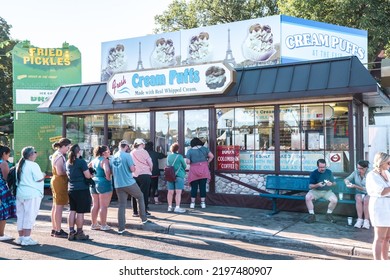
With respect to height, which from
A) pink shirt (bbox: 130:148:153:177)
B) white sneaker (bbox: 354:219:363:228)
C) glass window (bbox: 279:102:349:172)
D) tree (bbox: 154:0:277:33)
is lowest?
white sneaker (bbox: 354:219:363:228)

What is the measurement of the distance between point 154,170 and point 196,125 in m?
1.63

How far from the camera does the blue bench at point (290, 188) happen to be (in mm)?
8375

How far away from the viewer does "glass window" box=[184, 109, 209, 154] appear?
10391mm

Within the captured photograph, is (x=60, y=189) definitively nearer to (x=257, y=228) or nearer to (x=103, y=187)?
(x=103, y=187)

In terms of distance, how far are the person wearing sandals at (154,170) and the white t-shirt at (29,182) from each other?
3.48m

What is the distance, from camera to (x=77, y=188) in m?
7.05

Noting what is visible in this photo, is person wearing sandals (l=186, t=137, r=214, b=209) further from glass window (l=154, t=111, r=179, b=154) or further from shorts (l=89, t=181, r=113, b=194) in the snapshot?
shorts (l=89, t=181, r=113, b=194)

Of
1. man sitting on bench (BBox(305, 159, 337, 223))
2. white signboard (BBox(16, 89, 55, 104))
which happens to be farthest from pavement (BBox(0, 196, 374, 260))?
white signboard (BBox(16, 89, 55, 104))

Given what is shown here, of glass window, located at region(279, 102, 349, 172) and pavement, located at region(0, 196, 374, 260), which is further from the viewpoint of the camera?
glass window, located at region(279, 102, 349, 172)

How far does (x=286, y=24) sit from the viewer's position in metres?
13.4

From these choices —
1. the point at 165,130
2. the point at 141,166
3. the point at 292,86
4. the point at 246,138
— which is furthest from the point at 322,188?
the point at 165,130

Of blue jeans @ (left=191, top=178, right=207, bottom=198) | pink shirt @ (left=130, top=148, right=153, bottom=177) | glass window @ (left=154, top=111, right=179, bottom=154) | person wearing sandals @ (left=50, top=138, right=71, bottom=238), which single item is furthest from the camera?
glass window @ (left=154, top=111, right=179, bottom=154)

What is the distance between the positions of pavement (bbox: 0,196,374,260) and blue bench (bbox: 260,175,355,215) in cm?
42

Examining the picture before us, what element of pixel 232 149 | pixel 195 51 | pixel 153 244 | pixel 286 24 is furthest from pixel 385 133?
pixel 153 244
